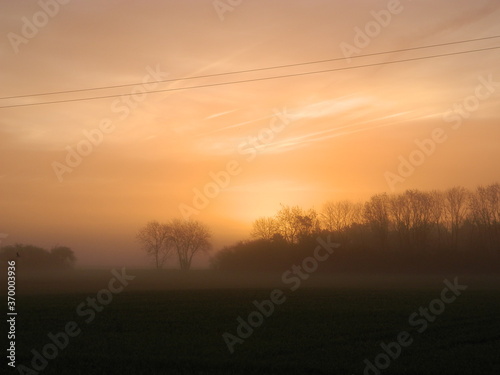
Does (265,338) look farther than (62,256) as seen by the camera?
No

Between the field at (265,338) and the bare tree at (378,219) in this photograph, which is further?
the bare tree at (378,219)

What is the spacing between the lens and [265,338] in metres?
21.2

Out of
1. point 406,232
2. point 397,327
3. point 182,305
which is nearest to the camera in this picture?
point 397,327

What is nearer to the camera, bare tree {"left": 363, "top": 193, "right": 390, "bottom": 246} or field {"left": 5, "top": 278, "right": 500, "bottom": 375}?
field {"left": 5, "top": 278, "right": 500, "bottom": 375}

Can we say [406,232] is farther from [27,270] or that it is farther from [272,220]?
[27,270]

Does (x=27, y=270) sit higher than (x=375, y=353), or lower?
higher

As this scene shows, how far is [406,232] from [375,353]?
3427 inches

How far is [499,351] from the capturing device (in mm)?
18031

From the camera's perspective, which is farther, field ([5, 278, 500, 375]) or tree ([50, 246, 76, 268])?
tree ([50, 246, 76, 268])

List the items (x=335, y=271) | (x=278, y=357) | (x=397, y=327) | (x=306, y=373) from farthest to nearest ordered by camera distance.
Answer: (x=335, y=271)
(x=397, y=327)
(x=278, y=357)
(x=306, y=373)

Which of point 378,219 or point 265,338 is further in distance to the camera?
point 378,219

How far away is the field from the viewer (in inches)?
648

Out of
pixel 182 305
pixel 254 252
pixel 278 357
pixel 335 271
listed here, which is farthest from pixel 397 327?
pixel 254 252

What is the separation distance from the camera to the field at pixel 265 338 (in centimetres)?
1645
